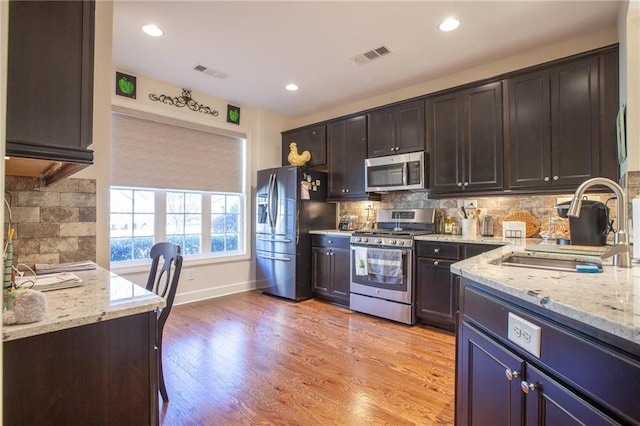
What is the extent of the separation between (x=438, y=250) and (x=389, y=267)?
1.77ft

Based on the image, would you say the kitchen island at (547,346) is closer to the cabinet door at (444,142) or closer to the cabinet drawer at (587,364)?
the cabinet drawer at (587,364)

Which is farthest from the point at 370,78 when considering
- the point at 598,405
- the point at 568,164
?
the point at 598,405

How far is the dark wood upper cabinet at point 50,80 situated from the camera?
2.91 ft

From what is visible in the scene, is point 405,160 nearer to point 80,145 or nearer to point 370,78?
point 370,78

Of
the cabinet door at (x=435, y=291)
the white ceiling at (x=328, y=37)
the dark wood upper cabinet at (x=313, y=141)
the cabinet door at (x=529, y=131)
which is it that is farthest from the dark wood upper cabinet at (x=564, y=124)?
the dark wood upper cabinet at (x=313, y=141)

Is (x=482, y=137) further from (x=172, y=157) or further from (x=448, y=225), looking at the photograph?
(x=172, y=157)

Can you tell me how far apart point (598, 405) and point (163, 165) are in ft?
13.4

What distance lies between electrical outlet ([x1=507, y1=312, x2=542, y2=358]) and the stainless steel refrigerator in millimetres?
A: 3232

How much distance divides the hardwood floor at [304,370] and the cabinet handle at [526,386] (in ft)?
3.32

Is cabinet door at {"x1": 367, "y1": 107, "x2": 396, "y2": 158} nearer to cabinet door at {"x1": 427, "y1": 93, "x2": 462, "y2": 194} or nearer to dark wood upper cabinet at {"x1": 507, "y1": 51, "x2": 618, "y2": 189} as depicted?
cabinet door at {"x1": 427, "y1": 93, "x2": 462, "y2": 194}

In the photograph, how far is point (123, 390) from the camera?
105 cm

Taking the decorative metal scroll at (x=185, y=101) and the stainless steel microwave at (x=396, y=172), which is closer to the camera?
the stainless steel microwave at (x=396, y=172)

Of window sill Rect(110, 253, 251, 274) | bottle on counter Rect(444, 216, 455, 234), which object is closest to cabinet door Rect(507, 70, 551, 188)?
bottle on counter Rect(444, 216, 455, 234)

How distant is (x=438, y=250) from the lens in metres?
3.10
